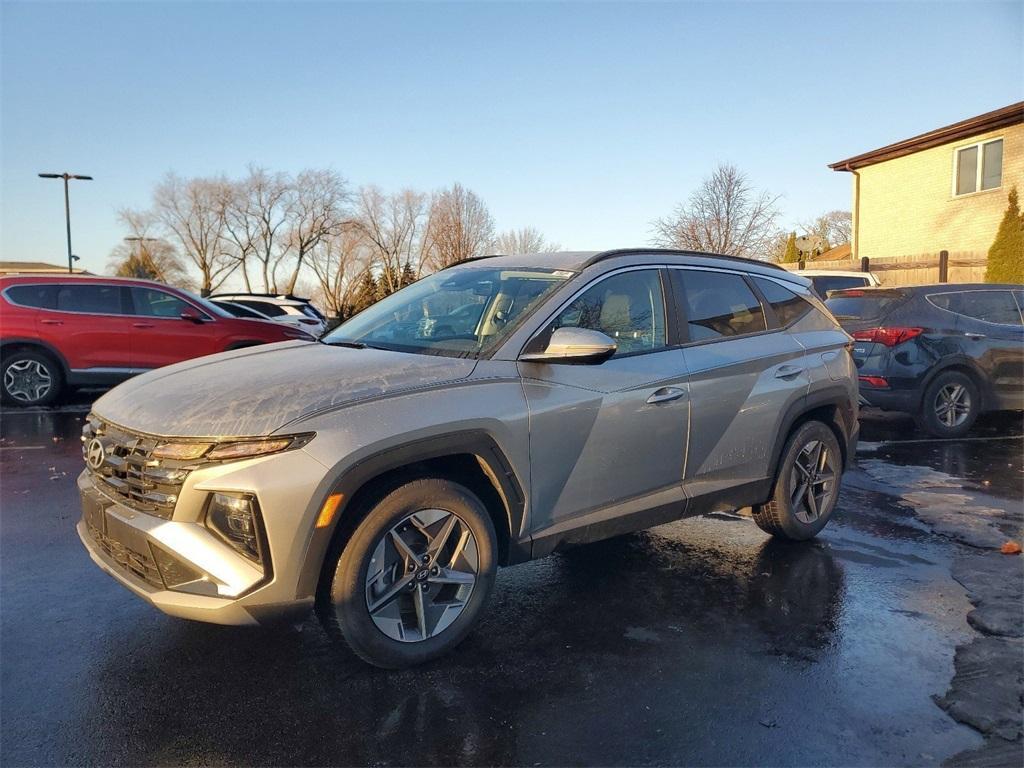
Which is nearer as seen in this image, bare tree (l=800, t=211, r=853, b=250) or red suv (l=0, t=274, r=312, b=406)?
red suv (l=0, t=274, r=312, b=406)

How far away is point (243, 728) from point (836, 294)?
871 cm

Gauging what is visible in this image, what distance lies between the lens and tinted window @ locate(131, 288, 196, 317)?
36.6 ft

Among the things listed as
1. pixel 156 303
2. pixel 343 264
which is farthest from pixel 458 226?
pixel 156 303

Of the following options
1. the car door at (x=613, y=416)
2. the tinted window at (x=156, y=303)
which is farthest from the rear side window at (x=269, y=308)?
the car door at (x=613, y=416)

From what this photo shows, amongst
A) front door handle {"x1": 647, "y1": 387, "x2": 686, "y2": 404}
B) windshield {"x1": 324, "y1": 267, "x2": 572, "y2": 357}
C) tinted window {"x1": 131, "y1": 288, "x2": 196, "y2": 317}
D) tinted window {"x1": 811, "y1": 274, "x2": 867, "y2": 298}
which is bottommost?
front door handle {"x1": 647, "y1": 387, "x2": 686, "y2": 404}

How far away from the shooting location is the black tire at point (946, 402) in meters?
8.80

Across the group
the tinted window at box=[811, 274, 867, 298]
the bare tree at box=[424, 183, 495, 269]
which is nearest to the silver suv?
the tinted window at box=[811, 274, 867, 298]

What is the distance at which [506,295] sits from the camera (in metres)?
4.09

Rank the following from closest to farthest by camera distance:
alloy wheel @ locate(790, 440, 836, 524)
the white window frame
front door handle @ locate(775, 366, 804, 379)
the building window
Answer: front door handle @ locate(775, 366, 804, 379), alloy wheel @ locate(790, 440, 836, 524), the white window frame, the building window

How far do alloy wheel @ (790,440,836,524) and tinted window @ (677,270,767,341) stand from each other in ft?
2.97

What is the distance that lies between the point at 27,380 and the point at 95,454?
8485 mm

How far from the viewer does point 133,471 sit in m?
3.14

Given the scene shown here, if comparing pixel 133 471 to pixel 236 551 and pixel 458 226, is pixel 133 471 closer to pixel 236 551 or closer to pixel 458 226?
pixel 236 551

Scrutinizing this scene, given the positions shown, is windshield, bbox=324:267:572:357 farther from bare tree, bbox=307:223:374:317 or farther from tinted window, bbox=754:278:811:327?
bare tree, bbox=307:223:374:317
